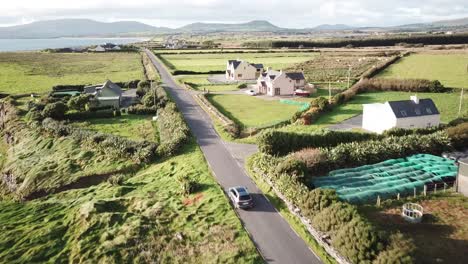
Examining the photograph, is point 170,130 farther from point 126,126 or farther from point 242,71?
point 242,71

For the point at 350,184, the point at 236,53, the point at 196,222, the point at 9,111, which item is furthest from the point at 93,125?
the point at 236,53

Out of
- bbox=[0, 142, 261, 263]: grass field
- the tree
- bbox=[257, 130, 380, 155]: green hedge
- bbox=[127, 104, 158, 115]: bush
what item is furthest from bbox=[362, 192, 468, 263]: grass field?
the tree

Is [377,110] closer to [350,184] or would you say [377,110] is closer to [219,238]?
[350,184]

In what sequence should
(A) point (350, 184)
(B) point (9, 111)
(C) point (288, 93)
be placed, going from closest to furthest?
(A) point (350, 184)
(B) point (9, 111)
(C) point (288, 93)

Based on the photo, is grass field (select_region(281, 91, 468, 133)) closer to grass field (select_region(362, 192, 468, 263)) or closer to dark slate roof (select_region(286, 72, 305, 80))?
dark slate roof (select_region(286, 72, 305, 80))

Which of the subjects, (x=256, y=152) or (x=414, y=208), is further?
(x=256, y=152)

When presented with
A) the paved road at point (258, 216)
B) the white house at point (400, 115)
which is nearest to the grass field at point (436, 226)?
the paved road at point (258, 216)

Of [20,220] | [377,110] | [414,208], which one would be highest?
[377,110]
